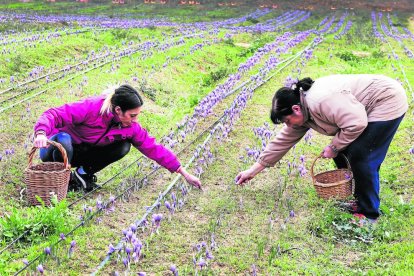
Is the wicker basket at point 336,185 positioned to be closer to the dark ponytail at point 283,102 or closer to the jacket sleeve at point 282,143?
the jacket sleeve at point 282,143

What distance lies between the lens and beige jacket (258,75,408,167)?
197 inches

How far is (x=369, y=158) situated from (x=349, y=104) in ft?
2.10

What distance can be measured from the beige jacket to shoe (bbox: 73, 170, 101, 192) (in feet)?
8.69

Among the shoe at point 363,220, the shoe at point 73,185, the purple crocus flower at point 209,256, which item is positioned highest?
the purple crocus flower at point 209,256

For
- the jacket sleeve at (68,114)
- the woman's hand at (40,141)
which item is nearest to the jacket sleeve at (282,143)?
the jacket sleeve at (68,114)

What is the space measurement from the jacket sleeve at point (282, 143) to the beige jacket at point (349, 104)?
22 cm

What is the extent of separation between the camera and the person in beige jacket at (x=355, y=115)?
5037 mm

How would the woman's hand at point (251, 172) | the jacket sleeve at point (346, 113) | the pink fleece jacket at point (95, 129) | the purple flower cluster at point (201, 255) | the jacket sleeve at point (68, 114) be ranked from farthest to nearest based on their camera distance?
the woman's hand at point (251, 172), the pink fleece jacket at point (95, 129), the jacket sleeve at point (68, 114), the jacket sleeve at point (346, 113), the purple flower cluster at point (201, 255)

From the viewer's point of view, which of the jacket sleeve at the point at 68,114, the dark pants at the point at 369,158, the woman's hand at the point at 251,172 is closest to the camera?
the dark pants at the point at 369,158

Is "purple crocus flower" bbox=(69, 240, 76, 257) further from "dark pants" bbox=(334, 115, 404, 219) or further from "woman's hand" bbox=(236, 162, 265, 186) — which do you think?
"dark pants" bbox=(334, 115, 404, 219)

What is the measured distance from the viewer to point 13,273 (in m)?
4.22

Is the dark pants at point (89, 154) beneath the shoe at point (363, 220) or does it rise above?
above

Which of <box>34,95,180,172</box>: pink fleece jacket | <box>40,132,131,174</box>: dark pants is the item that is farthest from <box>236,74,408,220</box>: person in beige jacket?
<box>40,132,131,174</box>: dark pants

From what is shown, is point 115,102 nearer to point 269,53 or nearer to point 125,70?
point 125,70
